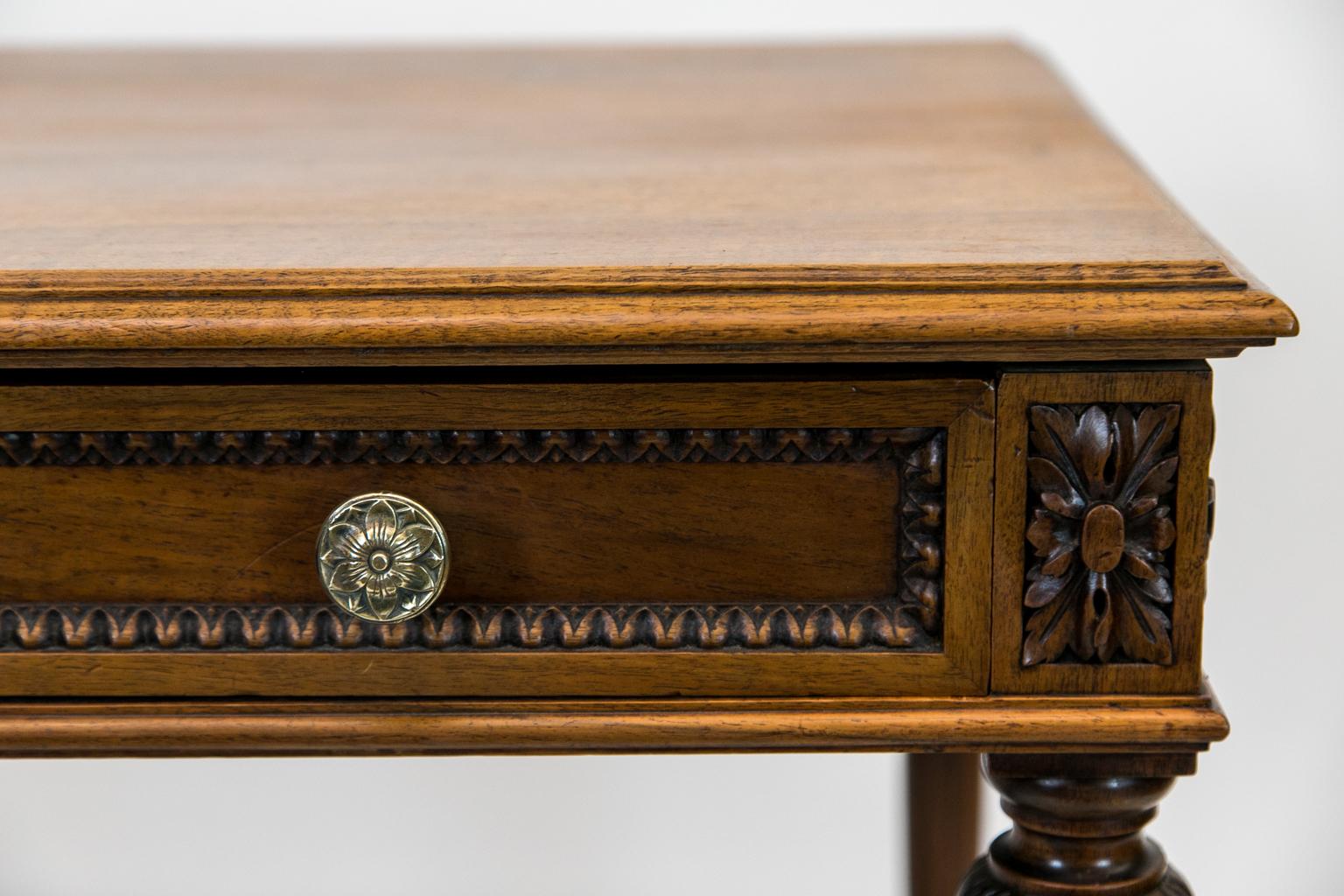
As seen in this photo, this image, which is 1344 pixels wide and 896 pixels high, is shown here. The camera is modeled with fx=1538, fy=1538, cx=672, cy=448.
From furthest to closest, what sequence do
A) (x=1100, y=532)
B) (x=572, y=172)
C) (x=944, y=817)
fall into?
(x=944, y=817)
(x=572, y=172)
(x=1100, y=532)

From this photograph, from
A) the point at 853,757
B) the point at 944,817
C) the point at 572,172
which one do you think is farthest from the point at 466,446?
the point at 853,757

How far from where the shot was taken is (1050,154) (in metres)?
0.60

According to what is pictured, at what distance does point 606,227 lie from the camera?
49 cm

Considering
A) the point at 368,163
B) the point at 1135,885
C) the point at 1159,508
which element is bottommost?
the point at 1135,885

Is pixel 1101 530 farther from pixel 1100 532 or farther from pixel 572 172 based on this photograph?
pixel 572 172

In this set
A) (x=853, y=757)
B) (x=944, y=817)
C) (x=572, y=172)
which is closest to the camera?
(x=572, y=172)

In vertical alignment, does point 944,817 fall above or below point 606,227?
below

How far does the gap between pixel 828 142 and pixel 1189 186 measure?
0.54 metres

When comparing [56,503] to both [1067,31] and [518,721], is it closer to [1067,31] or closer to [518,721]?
[518,721]

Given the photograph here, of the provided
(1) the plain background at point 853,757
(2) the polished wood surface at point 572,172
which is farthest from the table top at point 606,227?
(1) the plain background at point 853,757

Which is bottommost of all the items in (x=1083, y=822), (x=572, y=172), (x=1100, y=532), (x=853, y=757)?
(x=853, y=757)

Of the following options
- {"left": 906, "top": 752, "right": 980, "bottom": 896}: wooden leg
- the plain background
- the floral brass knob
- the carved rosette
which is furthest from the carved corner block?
the plain background

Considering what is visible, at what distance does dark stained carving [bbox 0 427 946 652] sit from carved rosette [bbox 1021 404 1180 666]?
3cm

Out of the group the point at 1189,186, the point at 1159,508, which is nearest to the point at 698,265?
the point at 1159,508
